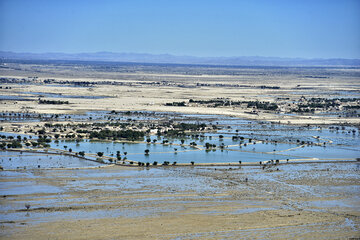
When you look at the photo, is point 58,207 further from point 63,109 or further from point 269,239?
point 63,109

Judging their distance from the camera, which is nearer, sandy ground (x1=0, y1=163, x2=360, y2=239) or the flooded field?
sandy ground (x1=0, y1=163, x2=360, y2=239)

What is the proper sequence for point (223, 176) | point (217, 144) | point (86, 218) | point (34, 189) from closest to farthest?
point (86, 218), point (34, 189), point (223, 176), point (217, 144)

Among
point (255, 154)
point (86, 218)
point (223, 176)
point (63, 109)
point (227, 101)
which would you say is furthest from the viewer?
point (227, 101)

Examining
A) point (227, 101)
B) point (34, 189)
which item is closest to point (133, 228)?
point (34, 189)

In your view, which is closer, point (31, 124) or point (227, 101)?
point (31, 124)

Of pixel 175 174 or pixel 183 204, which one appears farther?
pixel 175 174

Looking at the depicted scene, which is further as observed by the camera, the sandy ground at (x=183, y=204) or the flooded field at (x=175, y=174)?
the flooded field at (x=175, y=174)

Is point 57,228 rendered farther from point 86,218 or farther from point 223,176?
point 223,176
